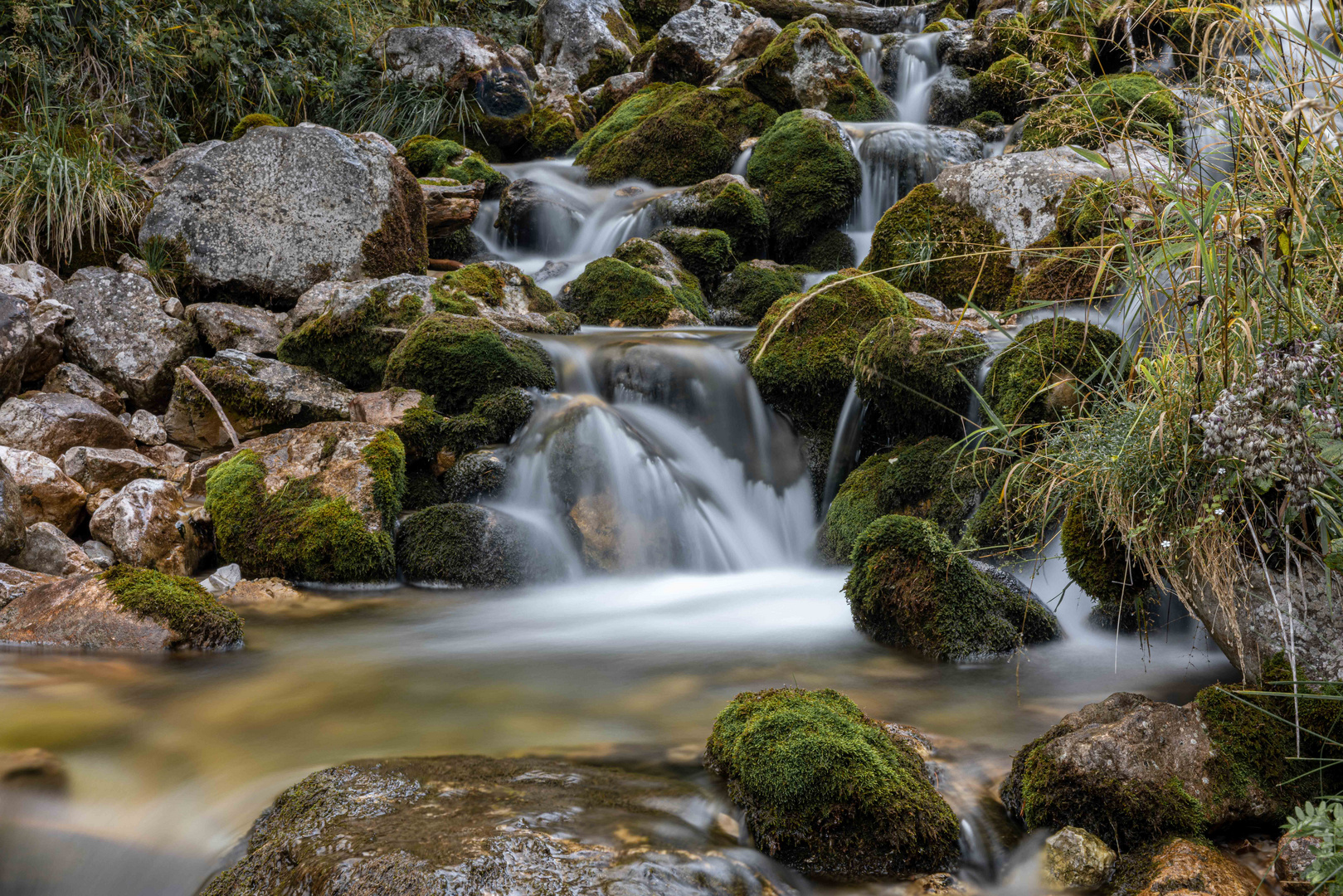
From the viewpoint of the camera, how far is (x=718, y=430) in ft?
22.3

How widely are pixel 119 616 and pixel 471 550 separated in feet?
6.40

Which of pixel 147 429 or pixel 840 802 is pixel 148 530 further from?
pixel 840 802

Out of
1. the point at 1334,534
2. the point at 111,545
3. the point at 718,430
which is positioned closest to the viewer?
the point at 1334,534

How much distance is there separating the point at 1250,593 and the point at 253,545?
200 inches

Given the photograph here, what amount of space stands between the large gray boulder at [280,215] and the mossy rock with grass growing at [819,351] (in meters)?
4.48

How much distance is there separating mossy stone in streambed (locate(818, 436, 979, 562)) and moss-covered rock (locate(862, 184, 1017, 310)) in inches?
97.6

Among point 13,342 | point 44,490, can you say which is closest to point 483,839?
point 44,490

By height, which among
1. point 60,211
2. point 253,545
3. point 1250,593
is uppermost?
point 60,211

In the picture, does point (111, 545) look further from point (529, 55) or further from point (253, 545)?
point (529, 55)

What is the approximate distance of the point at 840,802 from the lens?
241 cm

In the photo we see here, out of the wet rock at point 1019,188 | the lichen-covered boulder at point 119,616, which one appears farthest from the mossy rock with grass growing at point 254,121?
the lichen-covered boulder at point 119,616

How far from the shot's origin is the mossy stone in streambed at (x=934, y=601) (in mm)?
3930

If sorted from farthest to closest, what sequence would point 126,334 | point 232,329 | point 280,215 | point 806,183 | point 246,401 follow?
point 806,183, point 280,215, point 232,329, point 126,334, point 246,401

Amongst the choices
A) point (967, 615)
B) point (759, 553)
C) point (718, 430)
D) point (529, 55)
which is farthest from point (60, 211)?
point (529, 55)
